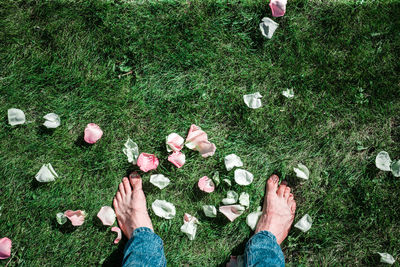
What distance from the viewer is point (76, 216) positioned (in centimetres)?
267

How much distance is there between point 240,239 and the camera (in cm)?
278

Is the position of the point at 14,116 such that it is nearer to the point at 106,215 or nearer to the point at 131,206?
the point at 106,215

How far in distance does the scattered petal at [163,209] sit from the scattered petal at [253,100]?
41.4 inches

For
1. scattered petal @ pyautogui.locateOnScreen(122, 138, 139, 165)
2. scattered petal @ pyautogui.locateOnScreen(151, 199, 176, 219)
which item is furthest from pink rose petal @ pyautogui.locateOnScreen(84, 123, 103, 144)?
scattered petal @ pyautogui.locateOnScreen(151, 199, 176, 219)

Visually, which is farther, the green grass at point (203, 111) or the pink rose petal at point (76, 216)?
the green grass at point (203, 111)

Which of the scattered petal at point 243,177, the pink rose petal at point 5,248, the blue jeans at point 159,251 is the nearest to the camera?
the blue jeans at point 159,251

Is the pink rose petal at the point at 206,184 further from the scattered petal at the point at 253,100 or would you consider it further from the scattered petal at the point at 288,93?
the scattered petal at the point at 288,93

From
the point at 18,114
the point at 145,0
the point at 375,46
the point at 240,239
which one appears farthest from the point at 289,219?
the point at 18,114

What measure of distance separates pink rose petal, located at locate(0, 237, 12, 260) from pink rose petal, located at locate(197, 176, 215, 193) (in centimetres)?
158

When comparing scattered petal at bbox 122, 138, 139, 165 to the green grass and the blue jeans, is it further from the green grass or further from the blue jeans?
the blue jeans

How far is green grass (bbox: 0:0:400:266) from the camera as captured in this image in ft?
9.02

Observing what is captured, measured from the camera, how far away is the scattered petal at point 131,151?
107 inches

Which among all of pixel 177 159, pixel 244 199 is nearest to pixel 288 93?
pixel 244 199

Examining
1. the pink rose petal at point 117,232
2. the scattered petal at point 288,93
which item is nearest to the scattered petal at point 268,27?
the scattered petal at point 288,93
